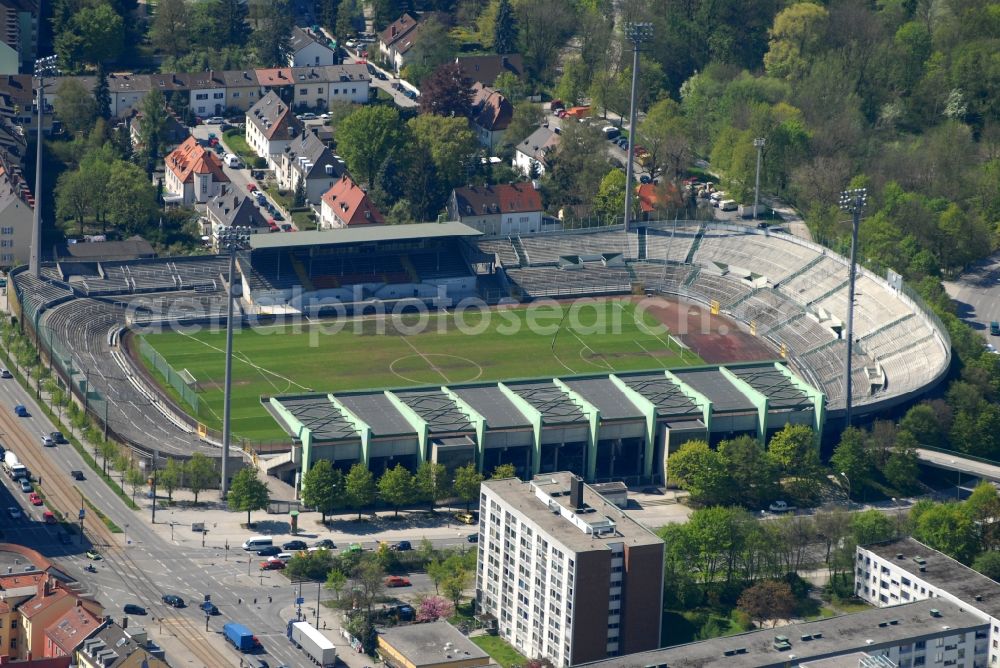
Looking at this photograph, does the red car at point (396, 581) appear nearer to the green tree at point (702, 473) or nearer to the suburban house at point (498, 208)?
the green tree at point (702, 473)

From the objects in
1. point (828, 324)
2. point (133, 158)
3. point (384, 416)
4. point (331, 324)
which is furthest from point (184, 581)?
point (133, 158)

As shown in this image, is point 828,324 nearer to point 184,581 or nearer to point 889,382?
point 889,382

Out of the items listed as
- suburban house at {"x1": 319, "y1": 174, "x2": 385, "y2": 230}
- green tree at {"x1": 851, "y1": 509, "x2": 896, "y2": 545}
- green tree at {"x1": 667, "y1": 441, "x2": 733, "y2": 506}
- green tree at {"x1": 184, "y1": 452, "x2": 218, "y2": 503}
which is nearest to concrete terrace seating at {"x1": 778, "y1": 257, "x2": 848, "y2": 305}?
suburban house at {"x1": 319, "y1": 174, "x2": 385, "y2": 230}

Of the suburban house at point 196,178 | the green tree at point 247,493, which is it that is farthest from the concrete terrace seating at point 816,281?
the green tree at point 247,493

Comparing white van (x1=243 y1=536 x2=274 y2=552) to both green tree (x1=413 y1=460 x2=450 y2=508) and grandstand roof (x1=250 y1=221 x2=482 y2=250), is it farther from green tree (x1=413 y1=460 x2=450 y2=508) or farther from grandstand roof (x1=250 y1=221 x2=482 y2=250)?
grandstand roof (x1=250 y1=221 x2=482 y2=250)

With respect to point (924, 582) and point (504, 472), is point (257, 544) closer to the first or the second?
point (504, 472)
